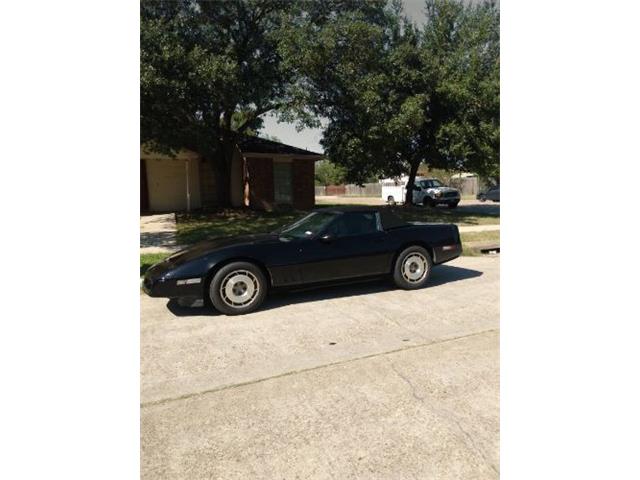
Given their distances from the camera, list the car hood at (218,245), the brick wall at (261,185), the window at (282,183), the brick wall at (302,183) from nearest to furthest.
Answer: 1. the car hood at (218,245)
2. the brick wall at (261,185)
3. the window at (282,183)
4. the brick wall at (302,183)

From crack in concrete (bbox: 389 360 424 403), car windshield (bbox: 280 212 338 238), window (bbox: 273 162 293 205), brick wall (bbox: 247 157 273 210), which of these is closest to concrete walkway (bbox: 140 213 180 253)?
brick wall (bbox: 247 157 273 210)

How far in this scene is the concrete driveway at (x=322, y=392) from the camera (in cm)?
220

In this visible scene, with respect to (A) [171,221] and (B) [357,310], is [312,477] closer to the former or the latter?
(B) [357,310]

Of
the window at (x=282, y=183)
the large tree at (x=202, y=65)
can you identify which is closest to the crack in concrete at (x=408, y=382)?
the large tree at (x=202, y=65)

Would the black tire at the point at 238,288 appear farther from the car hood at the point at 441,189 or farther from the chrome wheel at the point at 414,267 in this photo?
the car hood at the point at 441,189

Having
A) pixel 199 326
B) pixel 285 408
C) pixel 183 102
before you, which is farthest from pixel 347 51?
pixel 285 408

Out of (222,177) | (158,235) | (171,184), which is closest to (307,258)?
(158,235)

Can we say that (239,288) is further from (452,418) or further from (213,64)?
(213,64)

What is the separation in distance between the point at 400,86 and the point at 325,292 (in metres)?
14.1

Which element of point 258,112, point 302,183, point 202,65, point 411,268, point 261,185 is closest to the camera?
point 411,268

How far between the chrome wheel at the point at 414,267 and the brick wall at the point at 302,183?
14.4m

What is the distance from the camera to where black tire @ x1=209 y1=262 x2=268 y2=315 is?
453 cm

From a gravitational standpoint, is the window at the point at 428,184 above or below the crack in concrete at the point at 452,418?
above

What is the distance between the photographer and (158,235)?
37.8 ft
